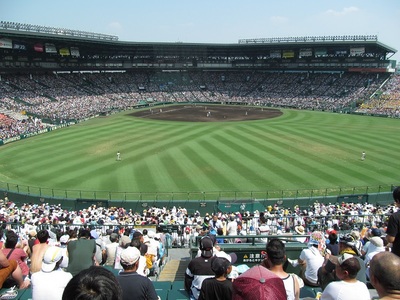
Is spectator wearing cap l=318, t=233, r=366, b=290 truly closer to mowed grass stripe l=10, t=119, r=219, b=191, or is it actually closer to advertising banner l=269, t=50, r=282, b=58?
mowed grass stripe l=10, t=119, r=219, b=191

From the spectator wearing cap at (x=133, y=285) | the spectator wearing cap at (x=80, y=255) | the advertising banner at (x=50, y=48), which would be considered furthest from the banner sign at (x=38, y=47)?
the spectator wearing cap at (x=133, y=285)

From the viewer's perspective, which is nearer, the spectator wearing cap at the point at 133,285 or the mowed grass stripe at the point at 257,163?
the spectator wearing cap at the point at 133,285

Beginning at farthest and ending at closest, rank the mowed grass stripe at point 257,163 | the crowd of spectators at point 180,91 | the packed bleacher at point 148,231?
the crowd of spectators at point 180,91, the mowed grass stripe at point 257,163, the packed bleacher at point 148,231

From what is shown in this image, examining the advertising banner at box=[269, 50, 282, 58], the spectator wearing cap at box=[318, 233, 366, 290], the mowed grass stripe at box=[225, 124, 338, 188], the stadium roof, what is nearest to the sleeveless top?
the spectator wearing cap at box=[318, 233, 366, 290]

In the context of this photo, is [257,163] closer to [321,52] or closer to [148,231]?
[148,231]

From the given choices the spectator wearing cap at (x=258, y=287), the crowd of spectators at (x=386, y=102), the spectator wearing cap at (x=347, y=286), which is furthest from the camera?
the crowd of spectators at (x=386, y=102)

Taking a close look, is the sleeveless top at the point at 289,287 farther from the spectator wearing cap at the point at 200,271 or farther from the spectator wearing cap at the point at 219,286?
the spectator wearing cap at the point at 200,271

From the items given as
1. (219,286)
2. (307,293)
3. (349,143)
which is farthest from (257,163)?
(219,286)
